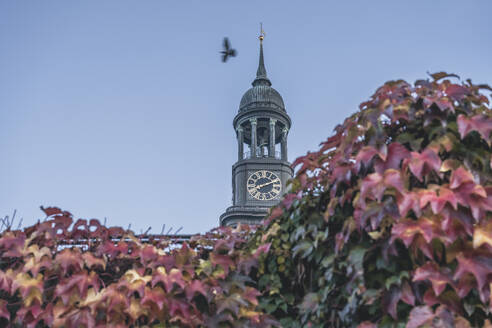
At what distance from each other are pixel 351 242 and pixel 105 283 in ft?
5.46

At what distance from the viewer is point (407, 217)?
8.25 feet

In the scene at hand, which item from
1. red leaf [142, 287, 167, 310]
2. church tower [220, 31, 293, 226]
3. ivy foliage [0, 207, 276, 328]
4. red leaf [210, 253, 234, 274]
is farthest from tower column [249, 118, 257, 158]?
red leaf [142, 287, 167, 310]

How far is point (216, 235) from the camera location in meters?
3.76

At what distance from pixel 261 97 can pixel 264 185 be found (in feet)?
20.1

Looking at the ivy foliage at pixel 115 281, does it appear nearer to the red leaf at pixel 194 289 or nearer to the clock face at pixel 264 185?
the red leaf at pixel 194 289

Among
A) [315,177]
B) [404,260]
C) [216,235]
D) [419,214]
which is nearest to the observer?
[419,214]

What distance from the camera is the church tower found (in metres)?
34.8

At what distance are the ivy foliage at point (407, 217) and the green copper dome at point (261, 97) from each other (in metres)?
32.7

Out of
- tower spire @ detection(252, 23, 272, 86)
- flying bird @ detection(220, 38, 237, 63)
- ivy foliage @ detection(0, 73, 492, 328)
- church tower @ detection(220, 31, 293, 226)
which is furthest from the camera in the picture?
tower spire @ detection(252, 23, 272, 86)

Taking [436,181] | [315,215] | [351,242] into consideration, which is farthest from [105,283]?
[436,181]

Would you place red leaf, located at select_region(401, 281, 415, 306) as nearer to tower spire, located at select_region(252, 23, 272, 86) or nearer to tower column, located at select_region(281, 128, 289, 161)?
tower column, located at select_region(281, 128, 289, 161)

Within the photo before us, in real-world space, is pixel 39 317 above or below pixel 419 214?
below

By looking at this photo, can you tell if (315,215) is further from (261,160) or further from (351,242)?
(261,160)

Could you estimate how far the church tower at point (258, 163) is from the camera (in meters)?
34.8
